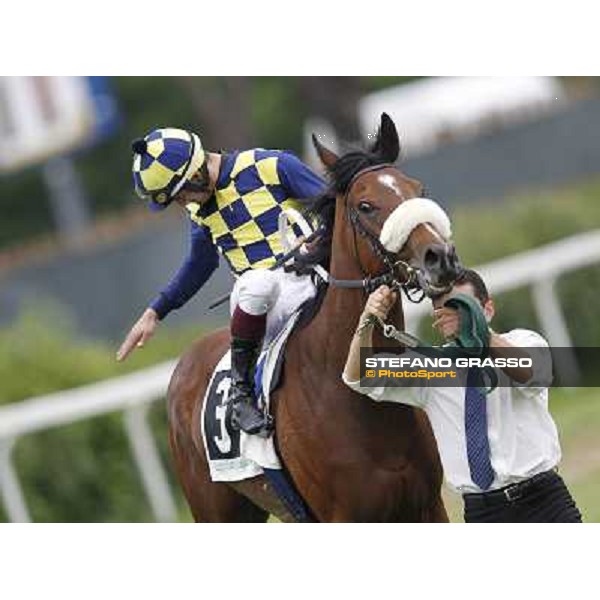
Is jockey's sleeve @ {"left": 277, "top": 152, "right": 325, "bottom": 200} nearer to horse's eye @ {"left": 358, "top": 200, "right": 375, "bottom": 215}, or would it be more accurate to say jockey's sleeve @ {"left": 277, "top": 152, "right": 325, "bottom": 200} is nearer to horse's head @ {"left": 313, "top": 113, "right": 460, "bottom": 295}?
A: horse's head @ {"left": 313, "top": 113, "right": 460, "bottom": 295}

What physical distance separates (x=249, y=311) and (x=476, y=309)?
1168 millimetres

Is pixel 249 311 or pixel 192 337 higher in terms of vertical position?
pixel 249 311

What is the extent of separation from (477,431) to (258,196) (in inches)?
58.3

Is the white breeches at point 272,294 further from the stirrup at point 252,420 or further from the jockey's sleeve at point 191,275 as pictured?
the jockey's sleeve at point 191,275

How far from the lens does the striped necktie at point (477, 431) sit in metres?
5.16

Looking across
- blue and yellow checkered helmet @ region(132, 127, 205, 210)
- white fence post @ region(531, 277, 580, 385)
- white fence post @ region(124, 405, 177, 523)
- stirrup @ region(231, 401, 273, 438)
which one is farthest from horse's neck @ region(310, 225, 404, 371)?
white fence post @ region(531, 277, 580, 385)

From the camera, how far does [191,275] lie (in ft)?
22.5

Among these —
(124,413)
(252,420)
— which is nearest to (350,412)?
(252,420)

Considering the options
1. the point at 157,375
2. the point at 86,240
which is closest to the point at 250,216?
the point at 157,375

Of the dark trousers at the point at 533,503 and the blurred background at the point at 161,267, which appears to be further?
the blurred background at the point at 161,267

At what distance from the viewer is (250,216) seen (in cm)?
627

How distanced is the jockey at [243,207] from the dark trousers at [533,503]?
3.45 feet

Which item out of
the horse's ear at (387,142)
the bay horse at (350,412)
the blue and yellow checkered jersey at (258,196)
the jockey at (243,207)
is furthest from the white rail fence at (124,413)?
the horse's ear at (387,142)
